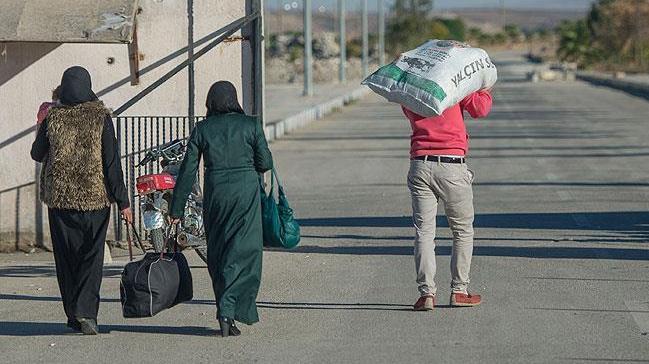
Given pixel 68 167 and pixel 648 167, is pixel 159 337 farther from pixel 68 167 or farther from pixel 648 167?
pixel 648 167

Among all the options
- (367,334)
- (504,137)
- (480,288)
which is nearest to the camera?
(367,334)

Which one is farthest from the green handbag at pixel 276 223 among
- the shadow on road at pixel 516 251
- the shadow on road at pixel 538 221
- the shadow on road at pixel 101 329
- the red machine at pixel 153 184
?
the shadow on road at pixel 538 221

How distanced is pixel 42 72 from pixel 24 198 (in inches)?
47.3

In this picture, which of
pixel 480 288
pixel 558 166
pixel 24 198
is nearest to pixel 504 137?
pixel 558 166

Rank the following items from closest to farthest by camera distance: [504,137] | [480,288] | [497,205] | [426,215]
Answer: [426,215], [480,288], [497,205], [504,137]

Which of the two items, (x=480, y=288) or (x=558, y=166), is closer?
(x=480, y=288)

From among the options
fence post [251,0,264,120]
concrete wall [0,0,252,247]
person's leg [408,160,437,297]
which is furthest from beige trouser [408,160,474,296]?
concrete wall [0,0,252,247]

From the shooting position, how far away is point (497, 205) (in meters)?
16.7

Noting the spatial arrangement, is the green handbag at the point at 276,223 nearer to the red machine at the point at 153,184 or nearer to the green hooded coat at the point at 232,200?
the green hooded coat at the point at 232,200

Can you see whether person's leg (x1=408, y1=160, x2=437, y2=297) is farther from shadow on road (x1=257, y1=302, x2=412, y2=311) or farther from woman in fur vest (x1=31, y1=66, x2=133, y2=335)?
woman in fur vest (x1=31, y1=66, x2=133, y2=335)

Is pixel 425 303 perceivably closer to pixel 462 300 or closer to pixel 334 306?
pixel 462 300

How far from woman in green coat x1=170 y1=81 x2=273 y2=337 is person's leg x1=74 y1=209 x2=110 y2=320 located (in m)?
0.71

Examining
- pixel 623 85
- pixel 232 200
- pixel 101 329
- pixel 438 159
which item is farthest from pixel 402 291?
pixel 623 85

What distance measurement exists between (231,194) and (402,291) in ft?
7.24
